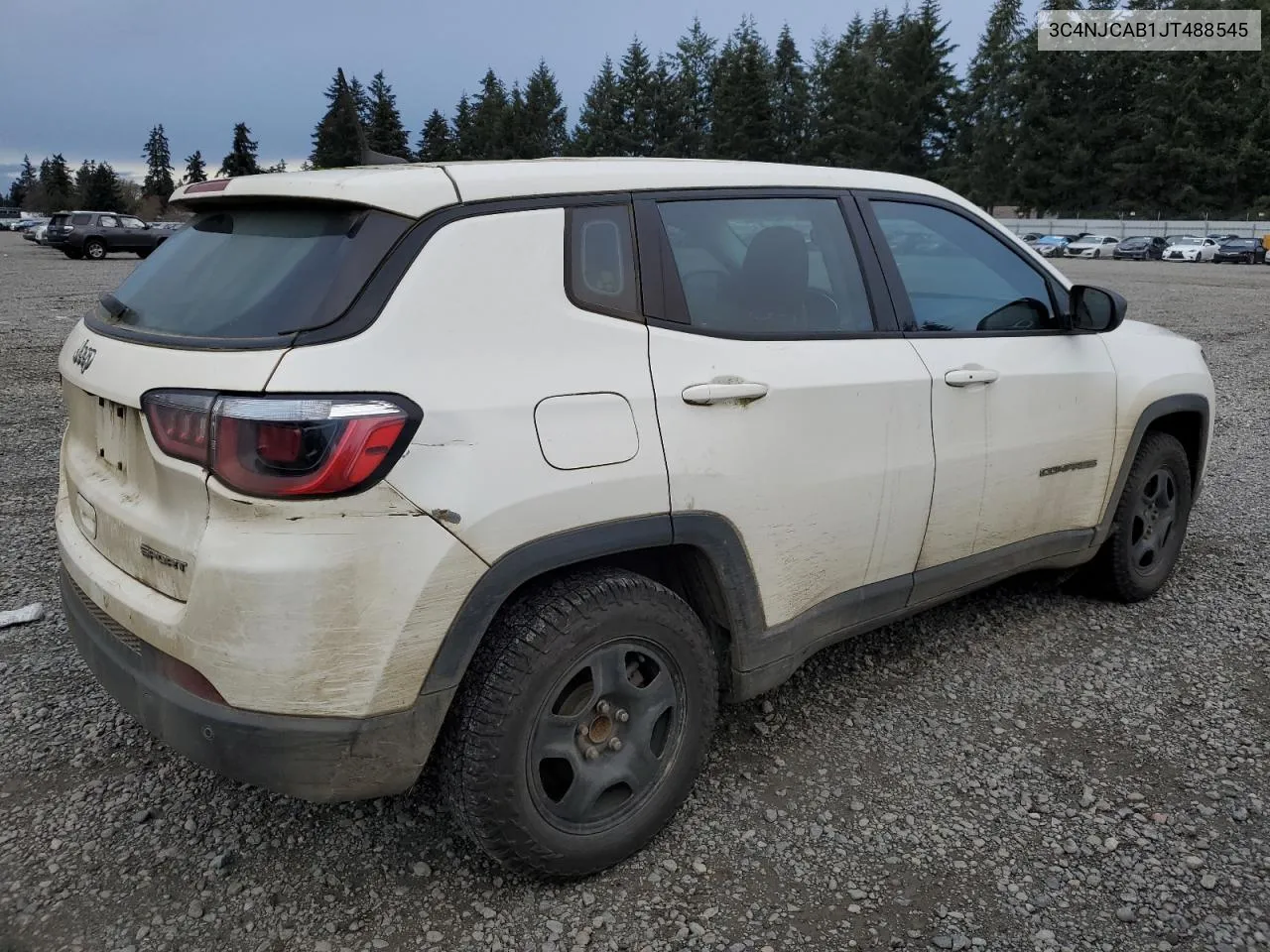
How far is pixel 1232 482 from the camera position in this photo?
634cm

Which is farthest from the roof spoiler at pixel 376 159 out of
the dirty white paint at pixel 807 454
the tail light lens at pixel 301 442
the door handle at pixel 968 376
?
the door handle at pixel 968 376

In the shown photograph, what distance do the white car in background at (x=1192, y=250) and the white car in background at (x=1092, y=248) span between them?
3617mm

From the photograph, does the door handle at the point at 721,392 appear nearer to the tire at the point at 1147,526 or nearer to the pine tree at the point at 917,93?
the tire at the point at 1147,526

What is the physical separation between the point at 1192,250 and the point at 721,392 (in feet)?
164

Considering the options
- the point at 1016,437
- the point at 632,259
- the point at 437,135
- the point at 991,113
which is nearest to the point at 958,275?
the point at 1016,437

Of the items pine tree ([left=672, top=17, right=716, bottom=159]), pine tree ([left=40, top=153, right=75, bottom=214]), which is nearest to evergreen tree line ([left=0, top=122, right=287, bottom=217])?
pine tree ([left=40, top=153, right=75, bottom=214])

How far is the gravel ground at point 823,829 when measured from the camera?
243 centimetres

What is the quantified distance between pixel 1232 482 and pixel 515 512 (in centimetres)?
574

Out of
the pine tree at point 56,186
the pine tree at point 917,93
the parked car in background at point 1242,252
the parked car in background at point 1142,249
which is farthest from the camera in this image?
the pine tree at point 56,186

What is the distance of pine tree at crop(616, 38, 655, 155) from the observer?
272ft

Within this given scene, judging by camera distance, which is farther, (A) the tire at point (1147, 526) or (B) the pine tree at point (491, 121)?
(B) the pine tree at point (491, 121)

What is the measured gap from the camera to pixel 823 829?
2.80 metres

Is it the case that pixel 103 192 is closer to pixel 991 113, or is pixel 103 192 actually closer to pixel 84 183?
pixel 84 183

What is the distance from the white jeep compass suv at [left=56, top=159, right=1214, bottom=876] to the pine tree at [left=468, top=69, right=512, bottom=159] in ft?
258
